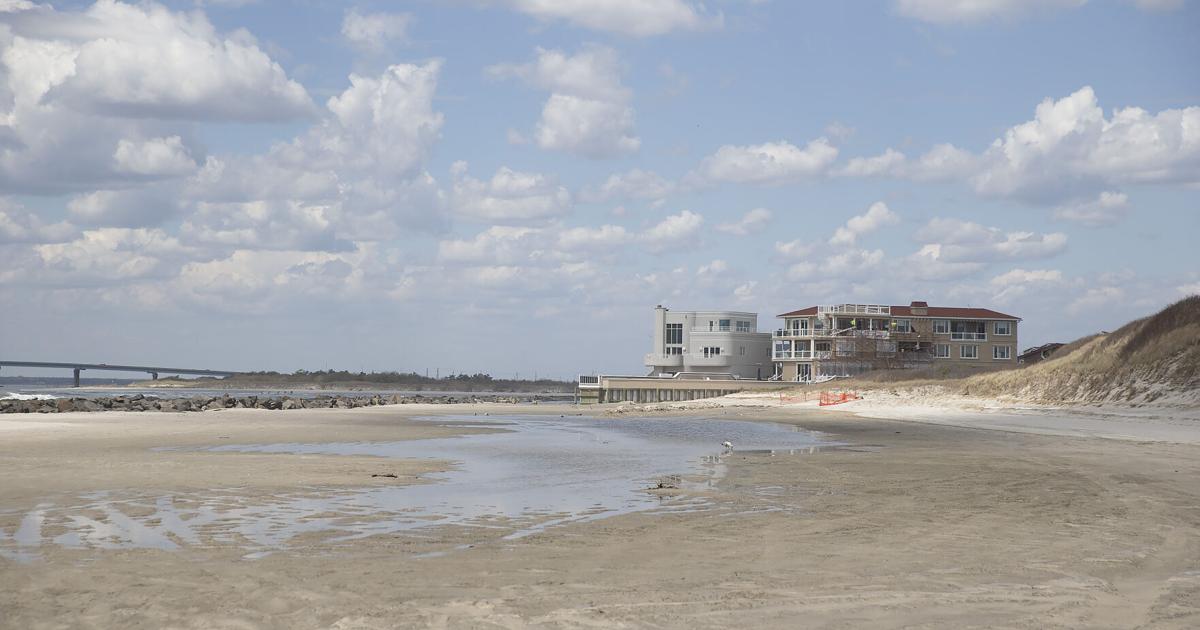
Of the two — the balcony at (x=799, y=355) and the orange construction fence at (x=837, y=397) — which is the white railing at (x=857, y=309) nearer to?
the balcony at (x=799, y=355)

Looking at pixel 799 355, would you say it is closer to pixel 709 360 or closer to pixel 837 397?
pixel 709 360

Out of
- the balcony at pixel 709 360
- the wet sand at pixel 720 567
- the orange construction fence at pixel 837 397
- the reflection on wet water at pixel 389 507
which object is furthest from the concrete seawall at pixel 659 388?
the wet sand at pixel 720 567

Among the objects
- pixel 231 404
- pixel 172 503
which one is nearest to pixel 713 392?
pixel 231 404

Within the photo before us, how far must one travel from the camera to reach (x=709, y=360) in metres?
113

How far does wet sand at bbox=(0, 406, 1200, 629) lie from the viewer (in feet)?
26.8

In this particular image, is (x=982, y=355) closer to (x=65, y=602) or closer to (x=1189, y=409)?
(x=1189, y=409)

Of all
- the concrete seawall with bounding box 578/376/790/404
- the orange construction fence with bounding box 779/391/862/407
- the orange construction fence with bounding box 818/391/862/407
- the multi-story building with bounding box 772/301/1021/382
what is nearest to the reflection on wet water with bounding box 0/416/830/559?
the orange construction fence with bounding box 818/391/862/407

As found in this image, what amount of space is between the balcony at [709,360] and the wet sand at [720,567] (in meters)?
93.7

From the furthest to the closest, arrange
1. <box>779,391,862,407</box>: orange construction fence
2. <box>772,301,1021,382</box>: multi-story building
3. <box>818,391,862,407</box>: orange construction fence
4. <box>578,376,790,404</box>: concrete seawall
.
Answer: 1. <box>772,301,1021,382</box>: multi-story building
2. <box>578,376,790,404</box>: concrete seawall
3. <box>779,391,862,407</box>: orange construction fence
4. <box>818,391,862,407</box>: orange construction fence

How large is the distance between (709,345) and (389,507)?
9977 centimetres

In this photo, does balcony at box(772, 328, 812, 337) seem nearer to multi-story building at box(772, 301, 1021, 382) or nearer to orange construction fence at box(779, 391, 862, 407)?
multi-story building at box(772, 301, 1021, 382)

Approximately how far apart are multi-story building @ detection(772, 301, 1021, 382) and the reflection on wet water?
77954mm

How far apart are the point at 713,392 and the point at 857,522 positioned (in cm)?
8310

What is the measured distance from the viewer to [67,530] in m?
12.4
